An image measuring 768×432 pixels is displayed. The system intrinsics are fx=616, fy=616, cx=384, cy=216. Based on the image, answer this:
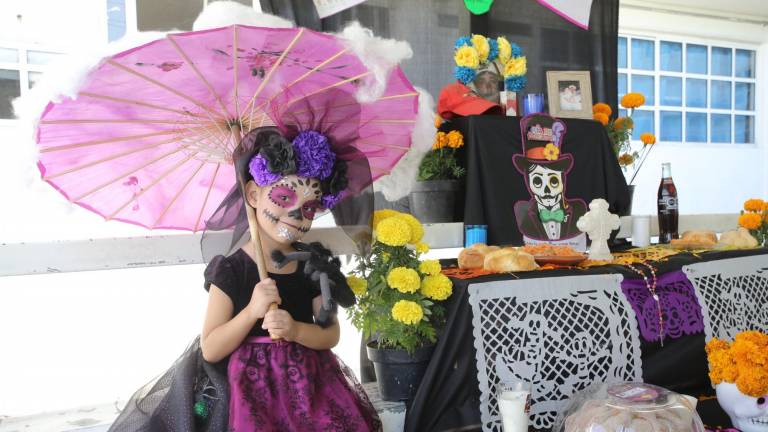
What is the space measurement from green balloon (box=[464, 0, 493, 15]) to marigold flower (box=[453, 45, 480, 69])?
72 cm

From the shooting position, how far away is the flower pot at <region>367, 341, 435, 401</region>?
1740 mm

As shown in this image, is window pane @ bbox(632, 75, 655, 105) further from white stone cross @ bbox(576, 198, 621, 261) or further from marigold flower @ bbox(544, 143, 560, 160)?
white stone cross @ bbox(576, 198, 621, 261)

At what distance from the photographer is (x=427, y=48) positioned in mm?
3143

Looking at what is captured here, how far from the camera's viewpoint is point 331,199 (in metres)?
1.56

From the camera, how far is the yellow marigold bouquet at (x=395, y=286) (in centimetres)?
168

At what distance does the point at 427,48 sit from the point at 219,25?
1.93 metres

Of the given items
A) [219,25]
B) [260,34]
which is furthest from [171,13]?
[260,34]

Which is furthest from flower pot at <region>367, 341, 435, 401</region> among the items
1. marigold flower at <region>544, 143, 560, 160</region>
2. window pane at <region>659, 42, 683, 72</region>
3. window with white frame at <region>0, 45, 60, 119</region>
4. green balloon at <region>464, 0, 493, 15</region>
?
window pane at <region>659, 42, 683, 72</region>

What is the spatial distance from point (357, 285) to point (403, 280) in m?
0.13

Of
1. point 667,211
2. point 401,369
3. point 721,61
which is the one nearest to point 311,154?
point 401,369

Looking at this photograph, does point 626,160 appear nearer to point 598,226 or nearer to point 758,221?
point 758,221

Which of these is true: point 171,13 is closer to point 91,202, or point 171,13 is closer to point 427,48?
point 427,48

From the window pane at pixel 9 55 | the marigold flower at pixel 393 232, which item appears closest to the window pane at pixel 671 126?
the marigold flower at pixel 393 232

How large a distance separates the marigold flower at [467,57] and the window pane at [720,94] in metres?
4.43
